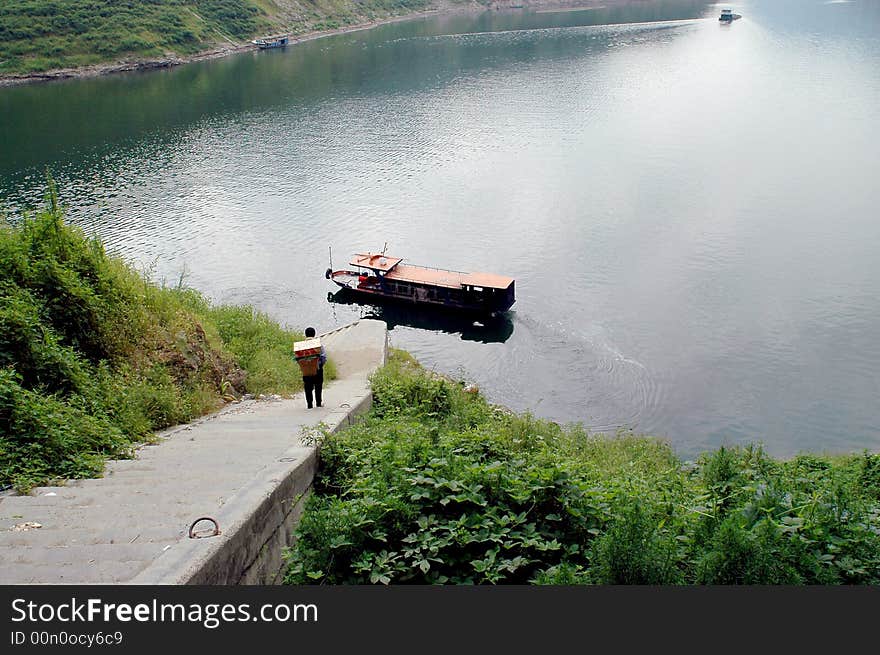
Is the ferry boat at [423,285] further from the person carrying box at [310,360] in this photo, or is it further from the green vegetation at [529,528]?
the green vegetation at [529,528]

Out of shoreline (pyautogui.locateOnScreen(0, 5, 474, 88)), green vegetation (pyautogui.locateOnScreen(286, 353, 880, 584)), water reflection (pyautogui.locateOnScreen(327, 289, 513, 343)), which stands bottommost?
water reflection (pyautogui.locateOnScreen(327, 289, 513, 343))

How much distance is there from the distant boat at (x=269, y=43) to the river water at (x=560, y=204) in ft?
39.8

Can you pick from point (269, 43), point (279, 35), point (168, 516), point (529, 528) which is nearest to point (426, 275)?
point (529, 528)

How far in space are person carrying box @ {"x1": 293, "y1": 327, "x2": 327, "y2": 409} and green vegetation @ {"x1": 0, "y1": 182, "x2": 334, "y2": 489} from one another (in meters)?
1.79

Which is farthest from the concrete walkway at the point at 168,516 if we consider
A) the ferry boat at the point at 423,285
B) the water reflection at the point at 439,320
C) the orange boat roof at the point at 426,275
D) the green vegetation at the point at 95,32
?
the green vegetation at the point at 95,32

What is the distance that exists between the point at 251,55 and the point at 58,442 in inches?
3358

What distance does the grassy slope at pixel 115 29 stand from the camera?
71188 mm

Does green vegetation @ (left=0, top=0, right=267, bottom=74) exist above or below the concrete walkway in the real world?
above

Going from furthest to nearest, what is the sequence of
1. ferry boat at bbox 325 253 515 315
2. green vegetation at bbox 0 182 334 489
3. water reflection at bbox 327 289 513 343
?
ferry boat at bbox 325 253 515 315 < water reflection at bbox 327 289 513 343 < green vegetation at bbox 0 182 334 489

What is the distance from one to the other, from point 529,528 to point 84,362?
677 centimetres

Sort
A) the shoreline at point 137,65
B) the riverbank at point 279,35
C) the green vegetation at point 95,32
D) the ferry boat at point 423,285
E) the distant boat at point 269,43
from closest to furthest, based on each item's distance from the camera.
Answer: the ferry boat at point 423,285, the shoreline at point 137,65, the riverbank at point 279,35, the green vegetation at point 95,32, the distant boat at point 269,43

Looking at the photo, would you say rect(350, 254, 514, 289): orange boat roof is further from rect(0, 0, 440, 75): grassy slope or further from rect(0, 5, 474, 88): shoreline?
rect(0, 0, 440, 75): grassy slope

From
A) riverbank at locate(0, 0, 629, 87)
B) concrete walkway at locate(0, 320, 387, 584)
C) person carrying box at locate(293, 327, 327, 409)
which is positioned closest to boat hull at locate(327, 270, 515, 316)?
person carrying box at locate(293, 327, 327, 409)

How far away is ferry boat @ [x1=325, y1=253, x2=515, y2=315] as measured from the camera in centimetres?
2777
